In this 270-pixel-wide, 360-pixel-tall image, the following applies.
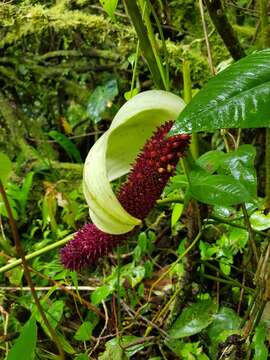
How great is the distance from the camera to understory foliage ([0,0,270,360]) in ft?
2.09

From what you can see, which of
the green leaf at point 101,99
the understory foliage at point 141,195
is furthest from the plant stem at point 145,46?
the green leaf at point 101,99

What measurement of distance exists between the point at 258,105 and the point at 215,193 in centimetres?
20

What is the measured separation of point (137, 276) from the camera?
1.01m

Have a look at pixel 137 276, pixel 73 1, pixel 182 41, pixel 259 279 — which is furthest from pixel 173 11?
pixel 259 279

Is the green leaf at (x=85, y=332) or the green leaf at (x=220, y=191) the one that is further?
the green leaf at (x=85, y=332)

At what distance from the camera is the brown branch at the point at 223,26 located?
3.08ft

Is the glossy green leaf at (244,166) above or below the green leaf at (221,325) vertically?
above

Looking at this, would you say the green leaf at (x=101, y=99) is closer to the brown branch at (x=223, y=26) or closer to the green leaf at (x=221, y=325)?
the brown branch at (x=223, y=26)

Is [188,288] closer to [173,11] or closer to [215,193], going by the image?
[215,193]

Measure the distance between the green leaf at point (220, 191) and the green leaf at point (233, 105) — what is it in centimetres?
17

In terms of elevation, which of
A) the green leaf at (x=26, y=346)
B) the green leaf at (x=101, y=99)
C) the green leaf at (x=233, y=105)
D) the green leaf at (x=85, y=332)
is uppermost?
the green leaf at (x=233, y=105)

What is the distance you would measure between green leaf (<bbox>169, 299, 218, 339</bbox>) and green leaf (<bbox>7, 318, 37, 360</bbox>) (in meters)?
0.33

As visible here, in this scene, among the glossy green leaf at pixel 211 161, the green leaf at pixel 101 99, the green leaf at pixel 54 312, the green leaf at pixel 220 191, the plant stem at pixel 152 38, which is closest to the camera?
the green leaf at pixel 220 191

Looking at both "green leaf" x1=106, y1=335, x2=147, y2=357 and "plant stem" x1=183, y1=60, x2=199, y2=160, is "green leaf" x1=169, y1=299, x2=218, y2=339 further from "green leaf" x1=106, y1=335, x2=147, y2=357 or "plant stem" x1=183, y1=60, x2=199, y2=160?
"plant stem" x1=183, y1=60, x2=199, y2=160
